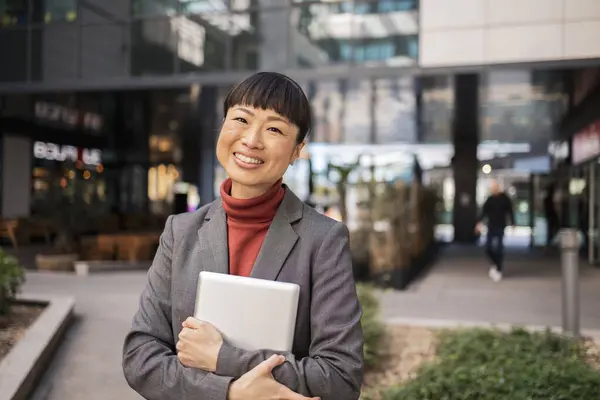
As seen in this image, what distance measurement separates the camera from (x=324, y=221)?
5.63 ft

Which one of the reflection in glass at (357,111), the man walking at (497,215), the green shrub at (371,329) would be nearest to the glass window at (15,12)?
the reflection in glass at (357,111)

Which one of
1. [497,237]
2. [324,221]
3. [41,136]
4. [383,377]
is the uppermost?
[41,136]

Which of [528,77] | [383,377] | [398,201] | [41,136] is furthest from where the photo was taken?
[41,136]

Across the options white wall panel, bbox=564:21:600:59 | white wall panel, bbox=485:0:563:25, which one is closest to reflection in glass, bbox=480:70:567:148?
white wall panel, bbox=485:0:563:25

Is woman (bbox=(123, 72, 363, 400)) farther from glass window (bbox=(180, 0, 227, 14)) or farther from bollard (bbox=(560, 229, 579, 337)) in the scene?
glass window (bbox=(180, 0, 227, 14))

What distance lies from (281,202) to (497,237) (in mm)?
11103

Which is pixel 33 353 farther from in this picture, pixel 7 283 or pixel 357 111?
pixel 357 111

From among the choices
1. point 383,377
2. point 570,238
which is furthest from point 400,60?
point 383,377

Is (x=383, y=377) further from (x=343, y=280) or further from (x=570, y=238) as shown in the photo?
(x=343, y=280)

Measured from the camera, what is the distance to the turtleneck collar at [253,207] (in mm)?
1680

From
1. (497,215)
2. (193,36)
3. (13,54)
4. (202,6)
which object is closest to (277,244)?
(497,215)

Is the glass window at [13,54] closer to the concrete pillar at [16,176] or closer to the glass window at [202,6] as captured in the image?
the glass window at [202,6]

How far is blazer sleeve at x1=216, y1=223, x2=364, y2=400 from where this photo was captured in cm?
150

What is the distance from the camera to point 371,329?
18.6ft
